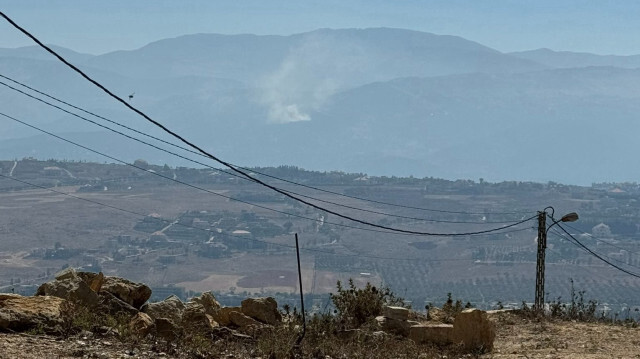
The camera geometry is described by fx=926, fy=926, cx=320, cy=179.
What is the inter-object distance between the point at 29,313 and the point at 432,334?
295 inches

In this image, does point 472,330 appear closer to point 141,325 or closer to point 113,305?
point 141,325

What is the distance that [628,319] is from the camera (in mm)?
24469

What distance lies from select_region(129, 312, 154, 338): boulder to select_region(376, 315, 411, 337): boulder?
4987 millimetres

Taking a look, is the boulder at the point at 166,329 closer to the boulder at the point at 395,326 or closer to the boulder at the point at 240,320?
the boulder at the point at 240,320

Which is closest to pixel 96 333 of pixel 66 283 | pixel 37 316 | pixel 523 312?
pixel 37 316

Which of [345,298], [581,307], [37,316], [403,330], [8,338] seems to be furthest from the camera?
[581,307]

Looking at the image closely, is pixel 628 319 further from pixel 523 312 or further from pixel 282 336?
pixel 282 336

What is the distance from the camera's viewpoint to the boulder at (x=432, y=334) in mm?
17672

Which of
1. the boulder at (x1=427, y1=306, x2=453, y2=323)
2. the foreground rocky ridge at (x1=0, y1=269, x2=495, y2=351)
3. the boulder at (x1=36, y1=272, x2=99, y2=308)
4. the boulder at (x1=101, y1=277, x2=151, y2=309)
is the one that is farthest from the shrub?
the boulder at (x1=36, y1=272, x2=99, y2=308)

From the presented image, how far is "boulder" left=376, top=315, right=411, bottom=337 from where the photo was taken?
60.4ft

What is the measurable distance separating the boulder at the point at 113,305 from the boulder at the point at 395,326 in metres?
4.93

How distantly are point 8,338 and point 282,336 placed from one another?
173 inches

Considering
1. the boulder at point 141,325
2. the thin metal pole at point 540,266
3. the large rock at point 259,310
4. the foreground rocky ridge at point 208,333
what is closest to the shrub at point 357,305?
the foreground rocky ridge at point 208,333

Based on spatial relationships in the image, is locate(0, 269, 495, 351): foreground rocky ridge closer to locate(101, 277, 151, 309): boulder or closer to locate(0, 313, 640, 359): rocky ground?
locate(101, 277, 151, 309): boulder
